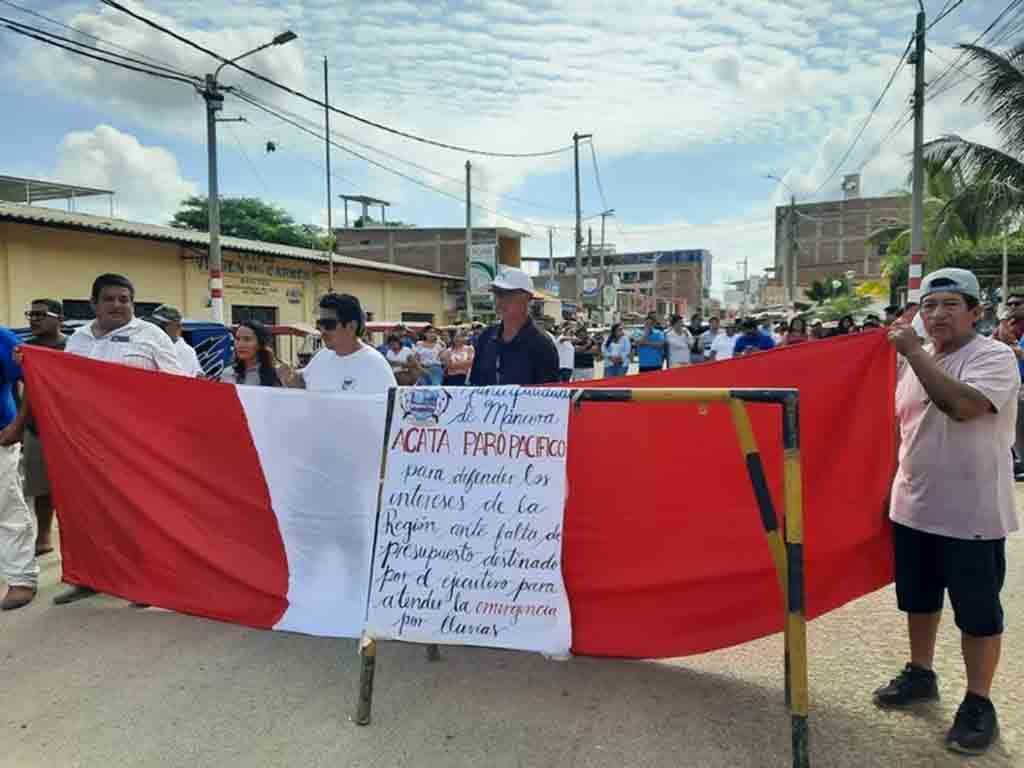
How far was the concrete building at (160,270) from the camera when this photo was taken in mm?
15961

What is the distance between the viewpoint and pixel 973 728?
2.66 metres

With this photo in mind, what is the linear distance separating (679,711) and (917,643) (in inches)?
40.5

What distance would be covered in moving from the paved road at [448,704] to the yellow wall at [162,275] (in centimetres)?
1501

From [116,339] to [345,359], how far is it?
1466 millimetres

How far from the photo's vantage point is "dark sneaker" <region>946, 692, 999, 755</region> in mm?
2643

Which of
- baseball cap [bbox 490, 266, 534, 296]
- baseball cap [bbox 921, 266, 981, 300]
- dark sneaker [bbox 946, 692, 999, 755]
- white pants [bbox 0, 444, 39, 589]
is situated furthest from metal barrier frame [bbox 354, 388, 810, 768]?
white pants [bbox 0, 444, 39, 589]

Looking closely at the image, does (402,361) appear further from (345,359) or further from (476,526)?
(476,526)

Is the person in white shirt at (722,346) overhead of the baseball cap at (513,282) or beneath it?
beneath

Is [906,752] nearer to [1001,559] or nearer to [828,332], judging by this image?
[1001,559]

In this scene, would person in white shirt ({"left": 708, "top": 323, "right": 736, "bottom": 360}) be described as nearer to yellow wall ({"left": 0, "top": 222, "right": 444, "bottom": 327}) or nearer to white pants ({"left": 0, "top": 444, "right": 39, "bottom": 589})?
white pants ({"left": 0, "top": 444, "right": 39, "bottom": 589})

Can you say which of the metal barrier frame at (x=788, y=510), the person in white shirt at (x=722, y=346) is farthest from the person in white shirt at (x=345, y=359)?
the person in white shirt at (x=722, y=346)

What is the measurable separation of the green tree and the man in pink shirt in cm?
4840

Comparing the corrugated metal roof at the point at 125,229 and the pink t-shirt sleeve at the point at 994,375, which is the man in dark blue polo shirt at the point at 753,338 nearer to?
the pink t-shirt sleeve at the point at 994,375

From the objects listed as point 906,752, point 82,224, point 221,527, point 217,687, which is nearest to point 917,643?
point 906,752
